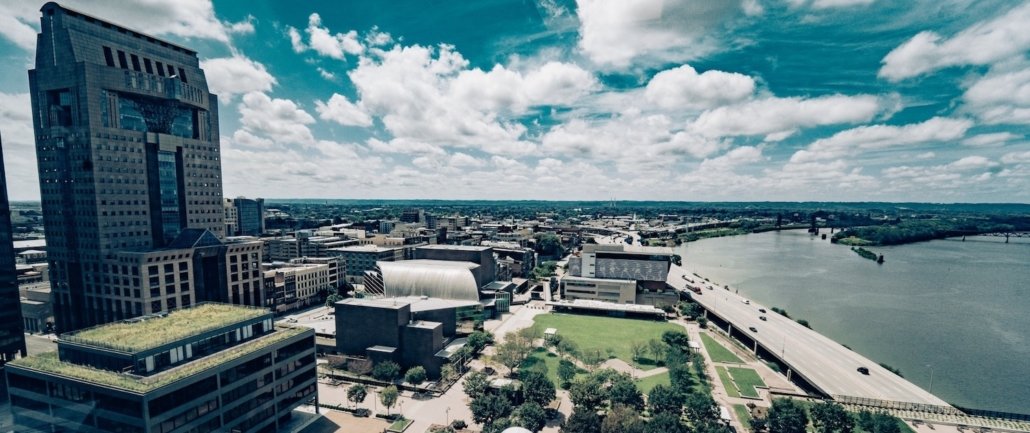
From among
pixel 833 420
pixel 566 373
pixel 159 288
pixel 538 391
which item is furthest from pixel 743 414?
pixel 159 288

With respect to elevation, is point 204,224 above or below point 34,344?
above

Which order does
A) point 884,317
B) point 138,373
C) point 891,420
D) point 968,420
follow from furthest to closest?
point 884,317 → point 968,420 → point 891,420 → point 138,373

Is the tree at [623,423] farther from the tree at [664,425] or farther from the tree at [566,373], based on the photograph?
the tree at [566,373]

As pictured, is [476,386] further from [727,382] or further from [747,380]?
[747,380]

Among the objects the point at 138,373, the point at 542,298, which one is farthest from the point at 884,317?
the point at 138,373

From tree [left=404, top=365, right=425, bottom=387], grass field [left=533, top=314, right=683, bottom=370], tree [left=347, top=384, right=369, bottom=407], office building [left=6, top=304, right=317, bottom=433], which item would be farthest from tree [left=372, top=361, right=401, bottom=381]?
grass field [left=533, top=314, right=683, bottom=370]

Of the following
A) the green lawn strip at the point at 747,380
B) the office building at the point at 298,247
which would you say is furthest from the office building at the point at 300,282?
the green lawn strip at the point at 747,380

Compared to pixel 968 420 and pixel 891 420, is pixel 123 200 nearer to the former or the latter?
pixel 891 420
